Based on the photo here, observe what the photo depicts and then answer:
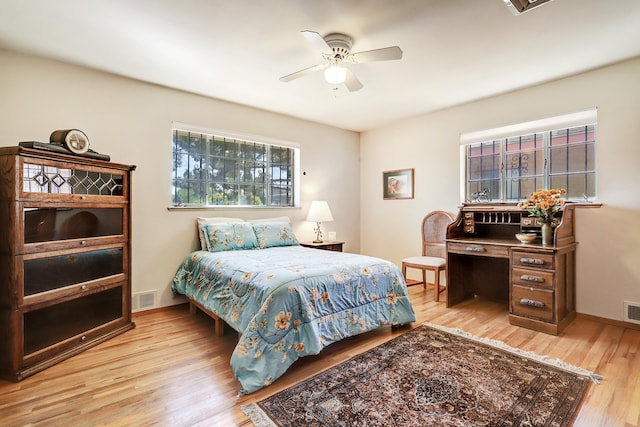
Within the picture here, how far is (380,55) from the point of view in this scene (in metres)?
2.25

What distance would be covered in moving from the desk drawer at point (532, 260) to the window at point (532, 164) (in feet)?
3.18

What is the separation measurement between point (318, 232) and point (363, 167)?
153 centimetres

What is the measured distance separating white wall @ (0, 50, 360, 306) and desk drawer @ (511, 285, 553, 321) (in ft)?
9.30

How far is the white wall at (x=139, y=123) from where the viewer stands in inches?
106

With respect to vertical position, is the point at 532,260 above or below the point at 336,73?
below

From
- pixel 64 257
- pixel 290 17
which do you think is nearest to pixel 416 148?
pixel 290 17

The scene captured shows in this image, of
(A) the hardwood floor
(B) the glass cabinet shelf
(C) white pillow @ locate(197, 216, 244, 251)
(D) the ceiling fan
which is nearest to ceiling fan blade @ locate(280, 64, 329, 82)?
(D) the ceiling fan

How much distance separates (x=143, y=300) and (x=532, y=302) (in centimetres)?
387

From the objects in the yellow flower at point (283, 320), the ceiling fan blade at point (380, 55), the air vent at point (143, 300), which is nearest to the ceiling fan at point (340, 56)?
the ceiling fan blade at point (380, 55)

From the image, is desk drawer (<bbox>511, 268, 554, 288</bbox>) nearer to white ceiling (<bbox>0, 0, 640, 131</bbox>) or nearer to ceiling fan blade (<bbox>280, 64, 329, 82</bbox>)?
white ceiling (<bbox>0, 0, 640, 131</bbox>)

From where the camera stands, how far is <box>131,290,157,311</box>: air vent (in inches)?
127

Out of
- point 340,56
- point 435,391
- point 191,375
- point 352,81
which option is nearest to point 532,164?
point 352,81

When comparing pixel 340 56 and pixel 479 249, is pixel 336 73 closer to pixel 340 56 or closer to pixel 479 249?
pixel 340 56

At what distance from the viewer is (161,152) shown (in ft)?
11.2
